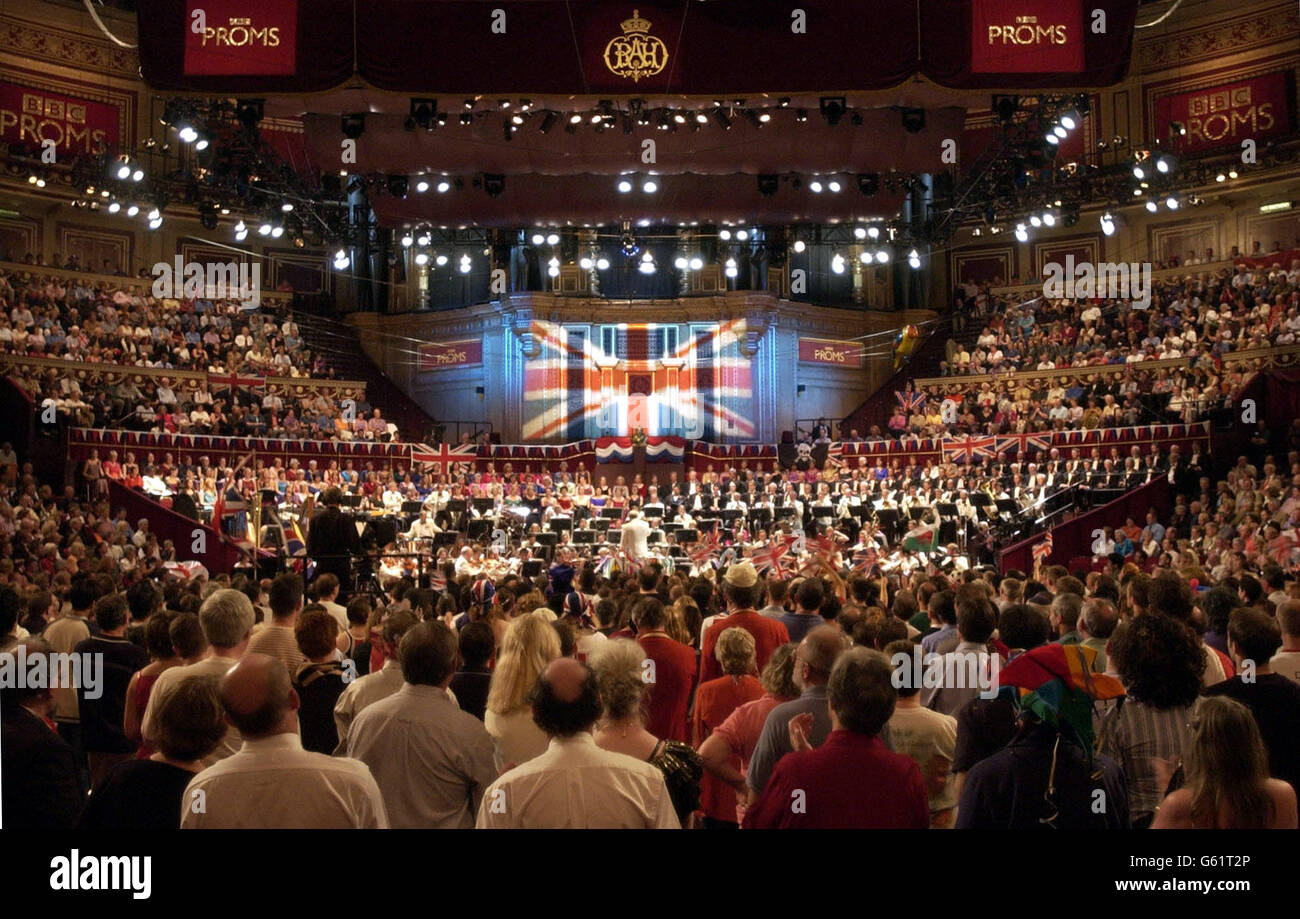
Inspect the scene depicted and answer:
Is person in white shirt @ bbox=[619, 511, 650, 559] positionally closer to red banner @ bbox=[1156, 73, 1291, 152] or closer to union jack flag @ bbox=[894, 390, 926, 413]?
union jack flag @ bbox=[894, 390, 926, 413]

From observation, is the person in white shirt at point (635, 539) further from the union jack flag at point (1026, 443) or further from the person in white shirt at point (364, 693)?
the person in white shirt at point (364, 693)

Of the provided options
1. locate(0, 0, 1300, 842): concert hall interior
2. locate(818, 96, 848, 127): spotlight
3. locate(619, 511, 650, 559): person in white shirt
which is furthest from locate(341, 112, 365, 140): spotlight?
locate(619, 511, 650, 559): person in white shirt

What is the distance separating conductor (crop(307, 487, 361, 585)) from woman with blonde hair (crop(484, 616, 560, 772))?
9641 millimetres

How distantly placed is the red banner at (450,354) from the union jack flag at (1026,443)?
15.4 m

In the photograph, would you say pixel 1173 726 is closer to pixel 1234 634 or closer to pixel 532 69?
pixel 1234 634

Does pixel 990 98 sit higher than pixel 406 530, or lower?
higher

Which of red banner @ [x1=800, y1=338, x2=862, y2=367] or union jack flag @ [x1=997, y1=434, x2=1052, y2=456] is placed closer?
union jack flag @ [x1=997, y1=434, x2=1052, y2=456]

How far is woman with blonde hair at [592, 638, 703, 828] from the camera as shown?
434cm

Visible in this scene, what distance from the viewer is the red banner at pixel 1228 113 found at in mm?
32000

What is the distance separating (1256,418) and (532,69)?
15977 mm

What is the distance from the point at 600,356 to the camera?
36.7 m

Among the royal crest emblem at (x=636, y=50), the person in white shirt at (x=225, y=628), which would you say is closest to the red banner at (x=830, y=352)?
the royal crest emblem at (x=636, y=50)
